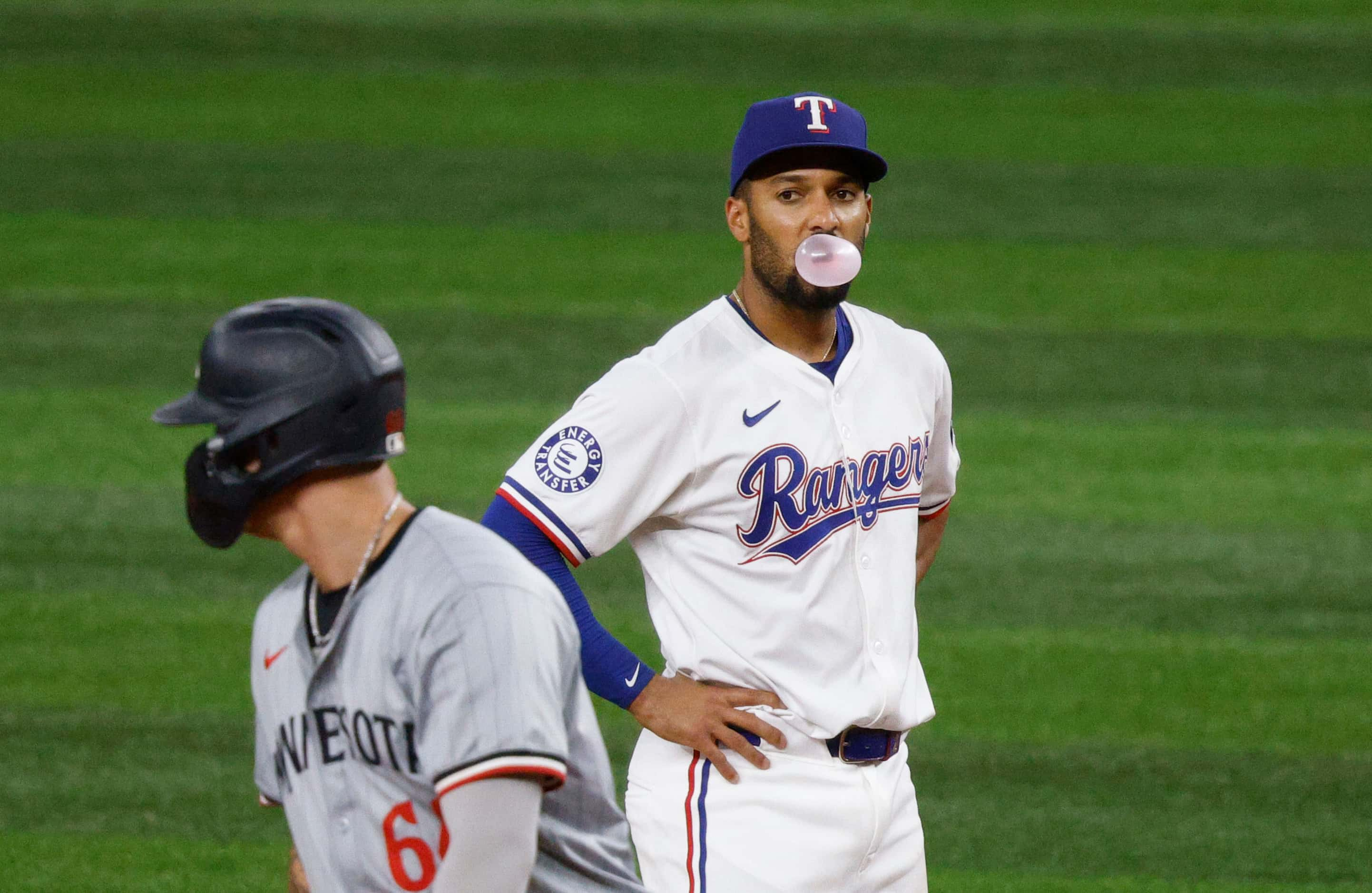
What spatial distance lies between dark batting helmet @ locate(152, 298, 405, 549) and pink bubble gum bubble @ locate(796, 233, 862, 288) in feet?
4.33

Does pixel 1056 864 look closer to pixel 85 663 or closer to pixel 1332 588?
pixel 1332 588

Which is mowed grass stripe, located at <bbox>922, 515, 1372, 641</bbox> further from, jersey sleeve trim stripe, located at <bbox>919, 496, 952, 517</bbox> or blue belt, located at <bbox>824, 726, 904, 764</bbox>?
blue belt, located at <bbox>824, 726, 904, 764</bbox>

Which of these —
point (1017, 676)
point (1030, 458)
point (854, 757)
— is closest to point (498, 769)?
point (854, 757)

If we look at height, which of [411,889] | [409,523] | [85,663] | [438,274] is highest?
[409,523]

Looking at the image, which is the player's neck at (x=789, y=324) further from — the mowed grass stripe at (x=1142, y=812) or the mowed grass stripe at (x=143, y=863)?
the mowed grass stripe at (x=143, y=863)

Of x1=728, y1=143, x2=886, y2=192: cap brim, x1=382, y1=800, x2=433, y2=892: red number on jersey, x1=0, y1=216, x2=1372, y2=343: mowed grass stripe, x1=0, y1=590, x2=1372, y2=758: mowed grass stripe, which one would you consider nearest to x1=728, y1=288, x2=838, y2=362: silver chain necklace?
x1=728, y1=143, x2=886, y2=192: cap brim

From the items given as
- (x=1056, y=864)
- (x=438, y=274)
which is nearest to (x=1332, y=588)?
(x=1056, y=864)

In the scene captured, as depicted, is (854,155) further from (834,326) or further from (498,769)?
(498,769)

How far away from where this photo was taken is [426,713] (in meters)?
2.26

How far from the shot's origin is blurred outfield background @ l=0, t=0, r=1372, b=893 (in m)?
6.11

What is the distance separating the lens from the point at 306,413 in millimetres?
2336

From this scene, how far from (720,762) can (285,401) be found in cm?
149

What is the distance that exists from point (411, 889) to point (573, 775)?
25 cm

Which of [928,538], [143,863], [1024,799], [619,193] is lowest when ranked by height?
[143,863]
